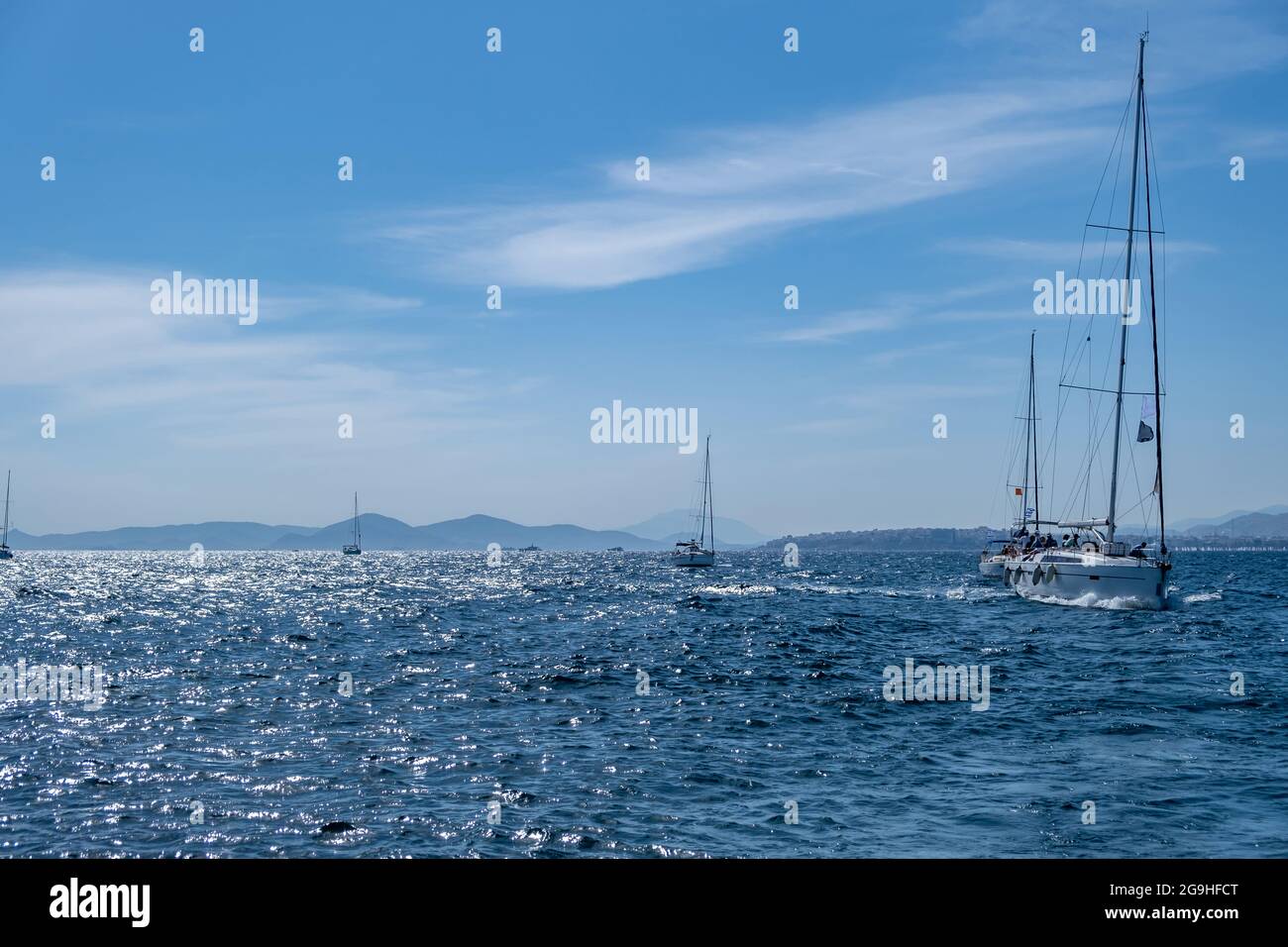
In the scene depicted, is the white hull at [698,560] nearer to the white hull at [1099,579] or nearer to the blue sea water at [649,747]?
the white hull at [1099,579]

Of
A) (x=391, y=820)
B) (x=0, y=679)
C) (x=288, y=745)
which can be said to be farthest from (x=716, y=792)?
(x=0, y=679)

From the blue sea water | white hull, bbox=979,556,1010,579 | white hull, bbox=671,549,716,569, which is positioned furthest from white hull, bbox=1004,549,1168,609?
white hull, bbox=671,549,716,569

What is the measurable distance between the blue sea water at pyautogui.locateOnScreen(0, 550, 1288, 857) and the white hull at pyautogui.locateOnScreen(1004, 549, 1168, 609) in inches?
257

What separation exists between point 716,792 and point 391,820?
17.9ft

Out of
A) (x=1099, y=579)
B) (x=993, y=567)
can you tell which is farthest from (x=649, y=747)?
(x=993, y=567)

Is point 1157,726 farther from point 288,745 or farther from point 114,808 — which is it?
point 114,808

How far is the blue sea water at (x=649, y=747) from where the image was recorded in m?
15.0

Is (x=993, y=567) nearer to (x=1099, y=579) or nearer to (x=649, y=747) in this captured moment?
(x=1099, y=579)

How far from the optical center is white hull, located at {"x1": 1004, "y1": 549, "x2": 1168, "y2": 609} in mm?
52188

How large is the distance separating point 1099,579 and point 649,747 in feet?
137

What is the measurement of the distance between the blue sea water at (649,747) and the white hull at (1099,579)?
257 inches

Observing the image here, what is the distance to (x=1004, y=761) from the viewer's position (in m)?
19.5

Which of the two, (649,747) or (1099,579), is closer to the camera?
(649,747)

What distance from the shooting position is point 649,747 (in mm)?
21031
